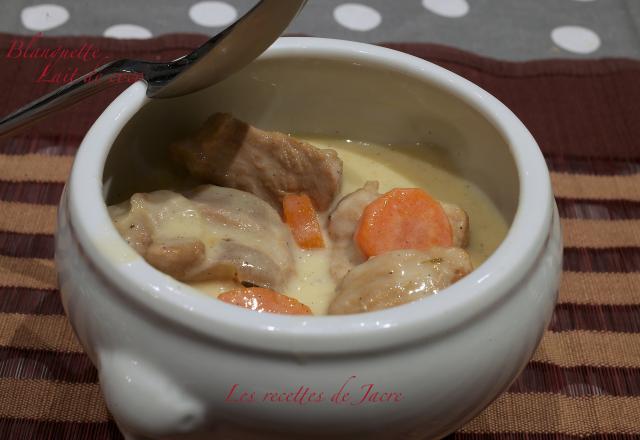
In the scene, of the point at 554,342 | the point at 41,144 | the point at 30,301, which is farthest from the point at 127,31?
the point at 554,342

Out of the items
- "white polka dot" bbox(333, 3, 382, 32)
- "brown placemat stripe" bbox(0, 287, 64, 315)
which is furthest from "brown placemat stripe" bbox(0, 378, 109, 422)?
"white polka dot" bbox(333, 3, 382, 32)

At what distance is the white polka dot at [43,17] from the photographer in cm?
174

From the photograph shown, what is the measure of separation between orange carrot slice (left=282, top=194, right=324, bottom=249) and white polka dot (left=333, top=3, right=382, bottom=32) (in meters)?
0.93

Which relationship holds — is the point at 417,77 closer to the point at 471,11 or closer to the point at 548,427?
the point at 548,427

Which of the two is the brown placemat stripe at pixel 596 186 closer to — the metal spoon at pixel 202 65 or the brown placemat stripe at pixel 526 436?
the brown placemat stripe at pixel 526 436

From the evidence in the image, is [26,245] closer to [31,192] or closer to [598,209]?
[31,192]

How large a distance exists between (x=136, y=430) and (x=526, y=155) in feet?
1.62

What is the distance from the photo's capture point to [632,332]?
109 cm

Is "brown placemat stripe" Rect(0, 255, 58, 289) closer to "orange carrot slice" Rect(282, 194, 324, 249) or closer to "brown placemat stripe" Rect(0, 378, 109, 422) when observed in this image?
"brown placemat stripe" Rect(0, 378, 109, 422)

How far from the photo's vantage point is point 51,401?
0.97 m

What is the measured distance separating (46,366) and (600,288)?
0.81 meters

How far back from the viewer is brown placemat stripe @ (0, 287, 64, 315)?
3.56 ft

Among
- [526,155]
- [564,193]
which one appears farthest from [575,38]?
[526,155]

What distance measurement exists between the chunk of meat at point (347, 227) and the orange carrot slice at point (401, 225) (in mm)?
13
